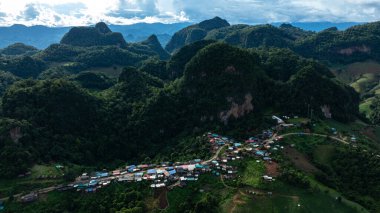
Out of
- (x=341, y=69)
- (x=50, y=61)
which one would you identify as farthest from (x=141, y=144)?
(x=341, y=69)

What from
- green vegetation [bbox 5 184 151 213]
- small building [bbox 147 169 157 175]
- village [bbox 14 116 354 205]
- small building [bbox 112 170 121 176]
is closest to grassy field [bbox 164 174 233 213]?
village [bbox 14 116 354 205]

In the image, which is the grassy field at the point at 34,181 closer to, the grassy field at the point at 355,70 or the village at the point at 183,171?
the village at the point at 183,171

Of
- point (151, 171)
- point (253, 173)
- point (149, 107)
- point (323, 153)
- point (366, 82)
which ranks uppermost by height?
point (149, 107)

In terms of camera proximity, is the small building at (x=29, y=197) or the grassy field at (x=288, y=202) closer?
the grassy field at (x=288, y=202)

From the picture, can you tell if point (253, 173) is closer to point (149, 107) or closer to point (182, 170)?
point (182, 170)

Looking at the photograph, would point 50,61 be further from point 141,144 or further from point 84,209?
point 84,209

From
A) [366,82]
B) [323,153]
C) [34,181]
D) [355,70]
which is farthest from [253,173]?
[355,70]

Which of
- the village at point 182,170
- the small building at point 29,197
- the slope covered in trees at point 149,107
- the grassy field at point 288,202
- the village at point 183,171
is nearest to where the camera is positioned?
the grassy field at point 288,202

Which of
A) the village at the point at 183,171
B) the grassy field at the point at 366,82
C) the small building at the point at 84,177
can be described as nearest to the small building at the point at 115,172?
the village at the point at 183,171

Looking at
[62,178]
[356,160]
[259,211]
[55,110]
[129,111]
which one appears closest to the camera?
[259,211]

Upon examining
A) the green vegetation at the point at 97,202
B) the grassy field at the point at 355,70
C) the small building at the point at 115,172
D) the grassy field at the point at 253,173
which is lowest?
the green vegetation at the point at 97,202

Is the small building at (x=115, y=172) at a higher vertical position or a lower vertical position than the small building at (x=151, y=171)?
lower
